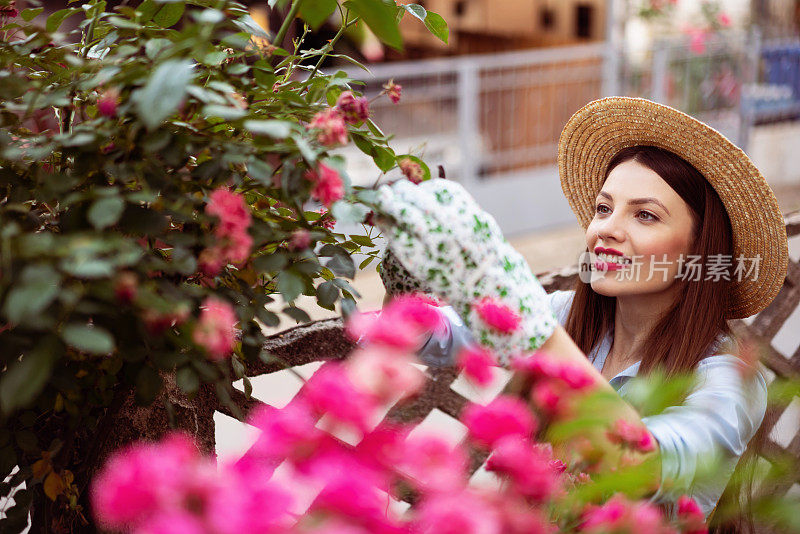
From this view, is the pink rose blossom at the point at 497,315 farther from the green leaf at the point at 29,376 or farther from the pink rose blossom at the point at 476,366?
the green leaf at the point at 29,376

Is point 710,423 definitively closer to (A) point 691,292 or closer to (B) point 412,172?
(A) point 691,292

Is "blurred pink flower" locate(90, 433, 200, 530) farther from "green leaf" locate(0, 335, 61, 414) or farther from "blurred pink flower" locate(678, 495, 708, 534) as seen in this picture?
"blurred pink flower" locate(678, 495, 708, 534)

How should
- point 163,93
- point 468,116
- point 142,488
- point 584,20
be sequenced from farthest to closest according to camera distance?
point 584,20 → point 468,116 → point 163,93 → point 142,488

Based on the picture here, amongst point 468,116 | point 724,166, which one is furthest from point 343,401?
point 468,116

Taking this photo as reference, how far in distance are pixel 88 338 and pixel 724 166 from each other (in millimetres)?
841

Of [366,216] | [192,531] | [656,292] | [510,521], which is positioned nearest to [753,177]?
[656,292]

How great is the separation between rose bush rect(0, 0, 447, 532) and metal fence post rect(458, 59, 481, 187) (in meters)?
3.51

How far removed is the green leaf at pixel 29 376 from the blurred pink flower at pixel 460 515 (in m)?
0.26

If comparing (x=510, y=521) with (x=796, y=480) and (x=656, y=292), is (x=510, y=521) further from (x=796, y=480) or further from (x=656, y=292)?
(x=796, y=480)

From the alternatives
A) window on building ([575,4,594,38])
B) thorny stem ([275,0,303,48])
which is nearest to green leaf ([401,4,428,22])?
thorny stem ([275,0,303,48])

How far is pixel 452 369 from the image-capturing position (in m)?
1.15

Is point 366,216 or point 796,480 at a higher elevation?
point 366,216

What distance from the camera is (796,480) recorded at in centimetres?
120

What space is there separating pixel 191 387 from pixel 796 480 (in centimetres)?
100
